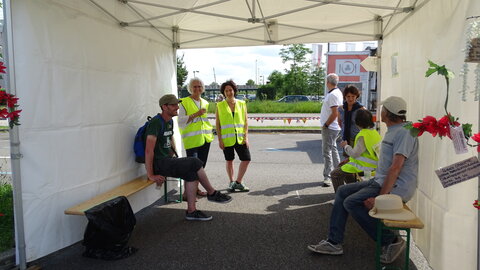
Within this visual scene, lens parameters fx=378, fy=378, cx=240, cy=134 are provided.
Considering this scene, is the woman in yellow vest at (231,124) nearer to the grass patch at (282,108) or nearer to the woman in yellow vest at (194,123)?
the woman in yellow vest at (194,123)

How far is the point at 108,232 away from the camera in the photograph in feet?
11.3

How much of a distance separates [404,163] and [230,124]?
112 inches

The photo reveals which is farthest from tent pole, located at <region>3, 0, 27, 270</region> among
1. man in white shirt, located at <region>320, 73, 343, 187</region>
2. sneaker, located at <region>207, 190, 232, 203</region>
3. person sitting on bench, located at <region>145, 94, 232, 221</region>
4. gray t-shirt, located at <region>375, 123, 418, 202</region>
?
man in white shirt, located at <region>320, 73, 343, 187</region>

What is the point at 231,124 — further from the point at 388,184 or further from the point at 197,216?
the point at 388,184

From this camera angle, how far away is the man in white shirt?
18.4 ft

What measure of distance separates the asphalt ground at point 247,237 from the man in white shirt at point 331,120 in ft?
1.73

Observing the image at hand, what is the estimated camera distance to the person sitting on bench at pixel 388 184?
307 cm

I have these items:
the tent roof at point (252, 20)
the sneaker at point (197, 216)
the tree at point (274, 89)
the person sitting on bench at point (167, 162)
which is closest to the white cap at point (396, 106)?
the tent roof at point (252, 20)

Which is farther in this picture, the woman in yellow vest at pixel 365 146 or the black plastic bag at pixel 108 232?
the woman in yellow vest at pixel 365 146

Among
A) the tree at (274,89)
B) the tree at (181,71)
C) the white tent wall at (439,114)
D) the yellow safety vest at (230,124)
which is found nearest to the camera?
the white tent wall at (439,114)

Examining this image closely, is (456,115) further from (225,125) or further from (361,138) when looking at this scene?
(225,125)

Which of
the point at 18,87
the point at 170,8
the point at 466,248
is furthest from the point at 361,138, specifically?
the point at 18,87

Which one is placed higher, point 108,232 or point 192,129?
point 192,129

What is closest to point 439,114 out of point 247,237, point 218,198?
point 247,237
